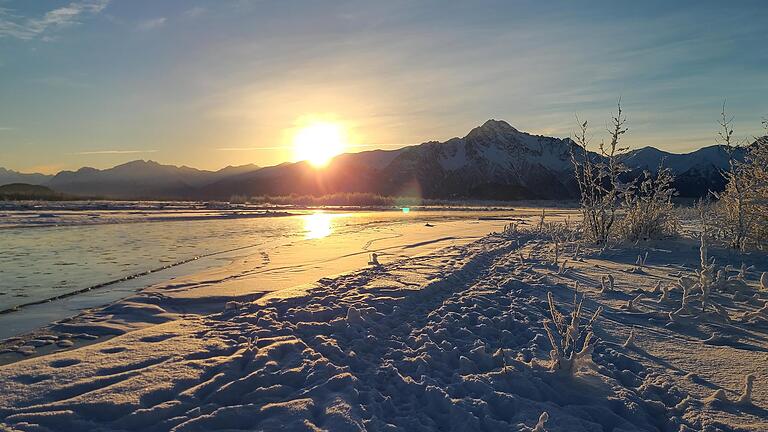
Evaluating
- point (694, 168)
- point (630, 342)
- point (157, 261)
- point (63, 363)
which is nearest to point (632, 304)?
point (630, 342)

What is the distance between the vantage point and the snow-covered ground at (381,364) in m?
3.04

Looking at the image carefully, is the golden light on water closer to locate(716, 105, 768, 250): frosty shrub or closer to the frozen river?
the frozen river

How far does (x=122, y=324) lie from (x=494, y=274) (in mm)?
5791

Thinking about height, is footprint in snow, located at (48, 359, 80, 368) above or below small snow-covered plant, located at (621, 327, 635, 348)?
above

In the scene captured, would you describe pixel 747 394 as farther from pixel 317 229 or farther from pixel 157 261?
pixel 317 229

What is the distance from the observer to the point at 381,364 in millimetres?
3949

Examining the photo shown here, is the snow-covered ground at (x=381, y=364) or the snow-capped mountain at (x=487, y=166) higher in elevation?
the snow-capped mountain at (x=487, y=166)

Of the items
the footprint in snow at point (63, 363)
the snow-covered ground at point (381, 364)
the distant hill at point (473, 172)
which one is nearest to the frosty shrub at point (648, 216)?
the snow-covered ground at point (381, 364)

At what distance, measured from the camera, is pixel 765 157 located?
31.6ft

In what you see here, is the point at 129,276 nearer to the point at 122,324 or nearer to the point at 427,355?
the point at 122,324

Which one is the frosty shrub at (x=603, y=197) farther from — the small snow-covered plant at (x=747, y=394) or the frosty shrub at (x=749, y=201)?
the small snow-covered plant at (x=747, y=394)

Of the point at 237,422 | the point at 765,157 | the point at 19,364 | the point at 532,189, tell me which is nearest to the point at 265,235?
the point at 19,364

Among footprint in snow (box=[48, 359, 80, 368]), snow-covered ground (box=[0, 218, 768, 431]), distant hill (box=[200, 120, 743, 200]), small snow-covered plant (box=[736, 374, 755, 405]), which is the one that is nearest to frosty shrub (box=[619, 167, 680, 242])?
snow-covered ground (box=[0, 218, 768, 431])

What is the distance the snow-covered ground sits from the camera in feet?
9.96
